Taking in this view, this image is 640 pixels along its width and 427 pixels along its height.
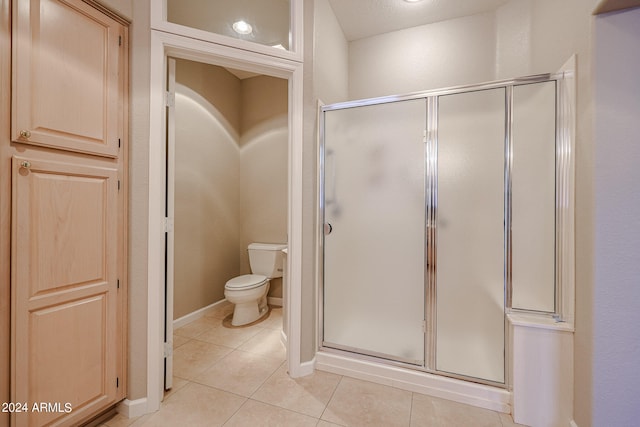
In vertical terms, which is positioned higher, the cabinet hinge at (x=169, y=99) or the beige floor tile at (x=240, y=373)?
the cabinet hinge at (x=169, y=99)

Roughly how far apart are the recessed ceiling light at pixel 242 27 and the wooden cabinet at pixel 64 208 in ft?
2.02

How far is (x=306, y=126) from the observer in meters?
1.80

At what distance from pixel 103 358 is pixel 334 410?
1275 mm

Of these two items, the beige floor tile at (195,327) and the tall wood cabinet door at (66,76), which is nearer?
the tall wood cabinet door at (66,76)

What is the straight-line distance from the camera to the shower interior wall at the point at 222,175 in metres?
2.67

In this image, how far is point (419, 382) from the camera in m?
1.68

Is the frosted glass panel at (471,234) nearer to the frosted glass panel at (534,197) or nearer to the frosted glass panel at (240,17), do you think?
the frosted glass panel at (534,197)

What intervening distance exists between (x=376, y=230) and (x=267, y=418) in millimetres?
1318

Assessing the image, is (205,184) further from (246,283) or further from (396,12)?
(396,12)

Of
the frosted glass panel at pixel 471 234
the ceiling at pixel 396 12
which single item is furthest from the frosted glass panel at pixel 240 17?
the frosted glass panel at pixel 471 234

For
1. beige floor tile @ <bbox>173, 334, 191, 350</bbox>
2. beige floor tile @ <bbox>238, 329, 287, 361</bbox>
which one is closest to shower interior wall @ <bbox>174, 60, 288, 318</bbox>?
beige floor tile @ <bbox>173, 334, 191, 350</bbox>

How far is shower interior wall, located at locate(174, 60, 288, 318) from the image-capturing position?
2.67 metres

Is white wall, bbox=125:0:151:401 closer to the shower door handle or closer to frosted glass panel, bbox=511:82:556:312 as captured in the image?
the shower door handle

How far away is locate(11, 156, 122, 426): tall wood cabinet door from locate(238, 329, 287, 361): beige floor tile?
38.5 inches
